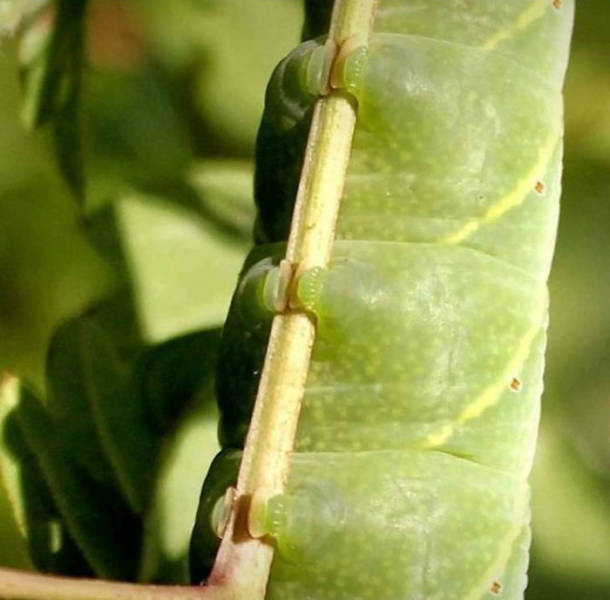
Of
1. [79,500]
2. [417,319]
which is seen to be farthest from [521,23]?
[79,500]

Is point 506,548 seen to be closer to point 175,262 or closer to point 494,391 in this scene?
point 494,391

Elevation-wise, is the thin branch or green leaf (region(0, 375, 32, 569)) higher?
the thin branch

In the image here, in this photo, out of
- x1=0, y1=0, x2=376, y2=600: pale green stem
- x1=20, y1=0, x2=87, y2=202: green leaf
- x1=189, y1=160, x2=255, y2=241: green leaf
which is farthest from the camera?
x1=189, y1=160, x2=255, y2=241: green leaf

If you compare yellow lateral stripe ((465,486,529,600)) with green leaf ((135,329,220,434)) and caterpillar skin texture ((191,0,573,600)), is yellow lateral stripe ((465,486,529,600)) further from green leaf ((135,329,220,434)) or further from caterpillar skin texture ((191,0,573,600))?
green leaf ((135,329,220,434))

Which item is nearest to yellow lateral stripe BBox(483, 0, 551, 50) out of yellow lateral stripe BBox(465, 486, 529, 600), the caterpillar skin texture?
the caterpillar skin texture

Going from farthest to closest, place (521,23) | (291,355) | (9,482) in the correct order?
(9,482) < (521,23) < (291,355)

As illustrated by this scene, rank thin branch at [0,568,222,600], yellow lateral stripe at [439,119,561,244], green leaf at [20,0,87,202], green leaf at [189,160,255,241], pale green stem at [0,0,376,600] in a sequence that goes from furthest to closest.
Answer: green leaf at [189,160,255,241] < green leaf at [20,0,87,202] < yellow lateral stripe at [439,119,561,244] < pale green stem at [0,0,376,600] < thin branch at [0,568,222,600]

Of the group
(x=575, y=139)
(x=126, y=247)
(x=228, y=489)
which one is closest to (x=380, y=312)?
(x=228, y=489)

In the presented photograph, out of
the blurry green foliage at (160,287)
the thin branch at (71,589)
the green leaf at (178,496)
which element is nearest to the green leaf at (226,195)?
the blurry green foliage at (160,287)
